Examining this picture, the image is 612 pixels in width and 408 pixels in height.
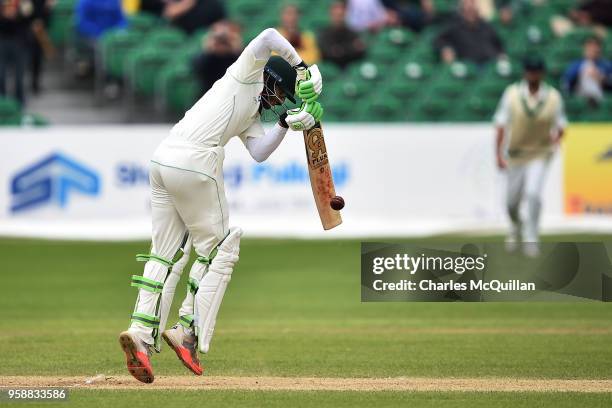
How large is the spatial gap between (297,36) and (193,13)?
207 centimetres

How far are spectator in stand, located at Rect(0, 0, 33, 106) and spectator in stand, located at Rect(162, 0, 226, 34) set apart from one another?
8.59 feet

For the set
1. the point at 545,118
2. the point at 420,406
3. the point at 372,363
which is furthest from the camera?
the point at 545,118

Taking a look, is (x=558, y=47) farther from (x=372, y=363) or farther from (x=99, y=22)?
(x=372, y=363)

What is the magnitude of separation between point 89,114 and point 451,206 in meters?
6.34

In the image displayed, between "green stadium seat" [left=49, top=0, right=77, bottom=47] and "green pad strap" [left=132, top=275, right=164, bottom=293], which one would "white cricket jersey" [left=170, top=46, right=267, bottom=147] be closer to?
"green pad strap" [left=132, top=275, right=164, bottom=293]

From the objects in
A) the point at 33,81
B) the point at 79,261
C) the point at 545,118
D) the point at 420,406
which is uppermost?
the point at 33,81

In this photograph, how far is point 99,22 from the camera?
71.5 ft

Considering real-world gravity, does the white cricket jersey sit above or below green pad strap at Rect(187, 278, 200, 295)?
above

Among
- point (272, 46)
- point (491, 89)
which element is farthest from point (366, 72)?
Result: point (272, 46)

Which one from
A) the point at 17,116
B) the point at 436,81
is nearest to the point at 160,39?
the point at 17,116

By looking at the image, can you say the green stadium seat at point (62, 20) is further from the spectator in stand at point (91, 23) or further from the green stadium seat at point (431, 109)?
the green stadium seat at point (431, 109)

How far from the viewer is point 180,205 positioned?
8.07 meters

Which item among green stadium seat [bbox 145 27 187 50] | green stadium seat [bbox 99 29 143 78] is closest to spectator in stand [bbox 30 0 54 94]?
green stadium seat [bbox 99 29 143 78]

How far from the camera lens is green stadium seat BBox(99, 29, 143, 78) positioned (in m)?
21.7
